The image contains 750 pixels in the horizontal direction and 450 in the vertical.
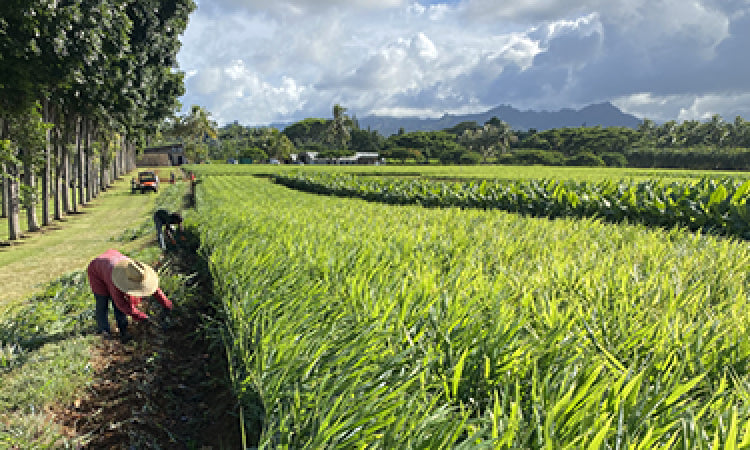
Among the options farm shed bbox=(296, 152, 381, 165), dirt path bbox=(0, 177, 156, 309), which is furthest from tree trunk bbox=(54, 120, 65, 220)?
farm shed bbox=(296, 152, 381, 165)

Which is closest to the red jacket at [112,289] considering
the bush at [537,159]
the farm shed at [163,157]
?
the farm shed at [163,157]

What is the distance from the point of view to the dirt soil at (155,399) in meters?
3.22

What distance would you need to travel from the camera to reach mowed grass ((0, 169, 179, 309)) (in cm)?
834

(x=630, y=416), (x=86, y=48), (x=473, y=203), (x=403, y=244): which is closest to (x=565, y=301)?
(x=630, y=416)

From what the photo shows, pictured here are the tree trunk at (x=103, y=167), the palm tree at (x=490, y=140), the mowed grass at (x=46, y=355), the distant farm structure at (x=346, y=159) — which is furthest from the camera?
the palm tree at (x=490, y=140)

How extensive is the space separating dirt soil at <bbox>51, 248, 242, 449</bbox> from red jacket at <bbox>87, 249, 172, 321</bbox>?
1.66 ft

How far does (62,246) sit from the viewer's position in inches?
460

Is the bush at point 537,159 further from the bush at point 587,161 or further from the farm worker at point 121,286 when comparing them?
the farm worker at point 121,286

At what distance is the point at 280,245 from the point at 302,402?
3.18 metres

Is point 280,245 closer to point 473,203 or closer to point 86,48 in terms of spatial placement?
point 473,203

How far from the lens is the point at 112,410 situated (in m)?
3.54

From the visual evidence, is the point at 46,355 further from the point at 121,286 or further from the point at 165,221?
the point at 165,221

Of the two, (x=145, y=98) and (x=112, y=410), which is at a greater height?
(x=145, y=98)

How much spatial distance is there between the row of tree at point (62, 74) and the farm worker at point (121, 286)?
7.26 meters
